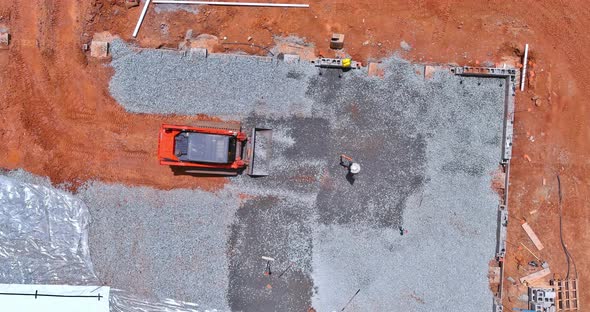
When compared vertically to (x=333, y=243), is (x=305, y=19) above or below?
above

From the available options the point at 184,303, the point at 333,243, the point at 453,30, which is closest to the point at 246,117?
the point at 333,243

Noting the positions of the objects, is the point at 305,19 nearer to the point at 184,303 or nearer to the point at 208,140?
the point at 208,140

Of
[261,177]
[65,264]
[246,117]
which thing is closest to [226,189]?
[261,177]

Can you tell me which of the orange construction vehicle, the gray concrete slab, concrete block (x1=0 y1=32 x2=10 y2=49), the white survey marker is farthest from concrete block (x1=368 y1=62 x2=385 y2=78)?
concrete block (x1=0 y1=32 x2=10 y2=49)

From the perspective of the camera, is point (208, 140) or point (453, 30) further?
point (453, 30)

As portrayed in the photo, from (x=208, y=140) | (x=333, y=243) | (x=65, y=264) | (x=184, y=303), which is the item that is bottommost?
(x=184, y=303)

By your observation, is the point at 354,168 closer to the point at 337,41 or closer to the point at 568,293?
the point at 337,41

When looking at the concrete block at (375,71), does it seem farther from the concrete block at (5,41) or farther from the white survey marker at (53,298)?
the concrete block at (5,41)
